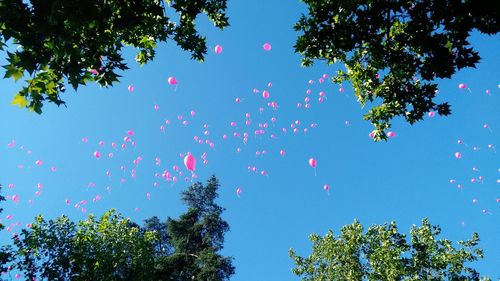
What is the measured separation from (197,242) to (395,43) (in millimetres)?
29473

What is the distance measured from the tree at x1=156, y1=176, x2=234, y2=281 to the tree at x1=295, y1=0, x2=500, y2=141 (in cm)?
2262

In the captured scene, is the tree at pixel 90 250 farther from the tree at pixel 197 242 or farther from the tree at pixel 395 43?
the tree at pixel 395 43

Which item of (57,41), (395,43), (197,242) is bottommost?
(57,41)

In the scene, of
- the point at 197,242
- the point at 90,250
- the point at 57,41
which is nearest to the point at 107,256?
the point at 90,250

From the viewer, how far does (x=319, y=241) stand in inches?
1085

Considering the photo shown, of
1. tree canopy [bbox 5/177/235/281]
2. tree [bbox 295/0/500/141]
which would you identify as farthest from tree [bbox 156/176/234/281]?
tree [bbox 295/0/500/141]

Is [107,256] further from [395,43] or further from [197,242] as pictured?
[395,43]

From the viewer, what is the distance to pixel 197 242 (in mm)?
35156

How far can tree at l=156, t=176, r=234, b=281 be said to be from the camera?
3062 cm

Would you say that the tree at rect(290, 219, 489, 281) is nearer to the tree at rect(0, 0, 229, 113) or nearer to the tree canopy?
the tree canopy

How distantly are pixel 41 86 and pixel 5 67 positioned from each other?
0.60m

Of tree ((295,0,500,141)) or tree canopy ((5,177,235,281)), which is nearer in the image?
tree ((295,0,500,141))

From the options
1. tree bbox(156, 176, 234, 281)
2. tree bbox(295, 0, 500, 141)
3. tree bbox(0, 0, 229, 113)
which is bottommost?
tree bbox(0, 0, 229, 113)

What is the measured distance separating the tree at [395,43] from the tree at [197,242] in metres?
22.6
